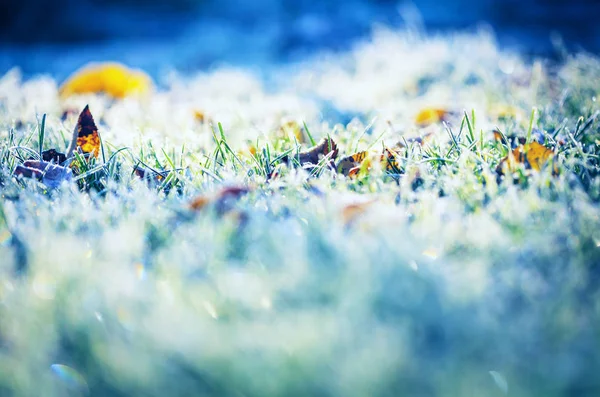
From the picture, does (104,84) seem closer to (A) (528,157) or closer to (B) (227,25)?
(A) (528,157)

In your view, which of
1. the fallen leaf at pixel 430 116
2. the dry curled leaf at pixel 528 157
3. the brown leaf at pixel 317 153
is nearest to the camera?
the dry curled leaf at pixel 528 157

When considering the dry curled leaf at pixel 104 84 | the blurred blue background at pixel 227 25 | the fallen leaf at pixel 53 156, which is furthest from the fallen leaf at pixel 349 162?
the blurred blue background at pixel 227 25

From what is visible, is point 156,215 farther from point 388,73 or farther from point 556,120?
point 388,73

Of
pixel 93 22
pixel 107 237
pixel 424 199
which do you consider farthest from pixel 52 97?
pixel 93 22

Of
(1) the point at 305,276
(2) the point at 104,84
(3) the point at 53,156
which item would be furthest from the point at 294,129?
(2) the point at 104,84

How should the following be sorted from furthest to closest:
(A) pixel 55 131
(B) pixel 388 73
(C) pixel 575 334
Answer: (B) pixel 388 73, (A) pixel 55 131, (C) pixel 575 334

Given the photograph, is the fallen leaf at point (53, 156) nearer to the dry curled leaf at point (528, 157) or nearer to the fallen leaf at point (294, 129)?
the fallen leaf at point (294, 129)
